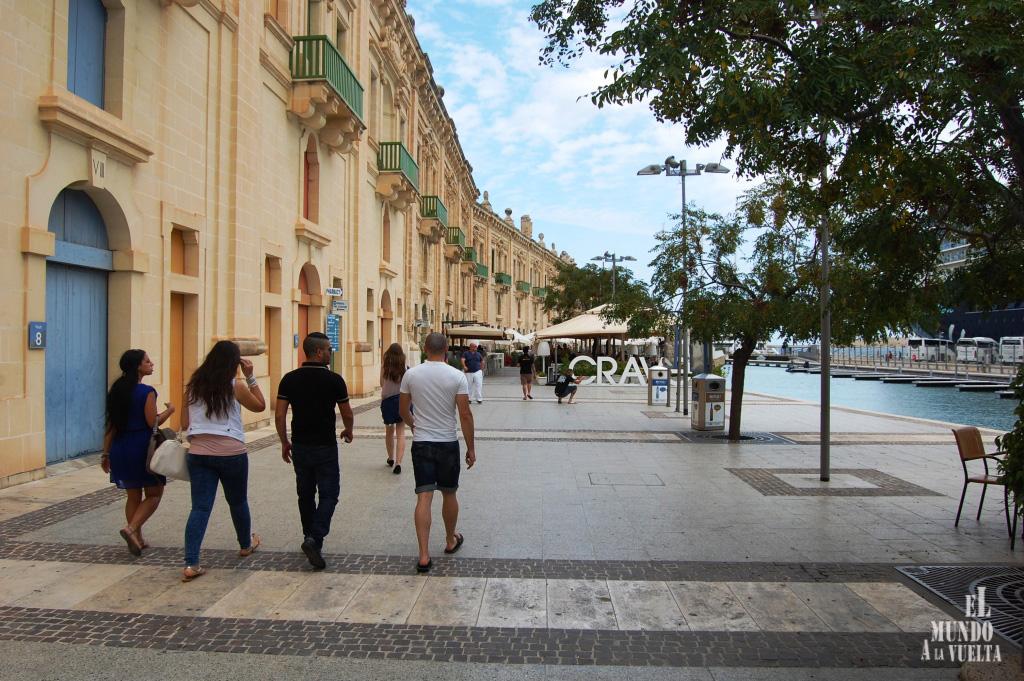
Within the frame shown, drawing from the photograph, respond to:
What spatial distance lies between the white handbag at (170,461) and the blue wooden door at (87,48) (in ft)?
19.2

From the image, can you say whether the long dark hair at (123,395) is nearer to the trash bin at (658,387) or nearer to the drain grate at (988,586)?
the drain grate at (988,586)

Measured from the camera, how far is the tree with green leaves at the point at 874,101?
15.0ft

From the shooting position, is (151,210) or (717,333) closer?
(151,210)

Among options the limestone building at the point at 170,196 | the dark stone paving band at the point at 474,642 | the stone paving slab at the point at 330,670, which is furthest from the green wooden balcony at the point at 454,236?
the stone paving slab at the point at 330,670

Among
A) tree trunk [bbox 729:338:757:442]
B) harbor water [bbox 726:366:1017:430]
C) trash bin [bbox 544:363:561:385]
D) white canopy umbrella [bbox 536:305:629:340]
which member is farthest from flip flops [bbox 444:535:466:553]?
trash bin [bbox 544:363:561:385]

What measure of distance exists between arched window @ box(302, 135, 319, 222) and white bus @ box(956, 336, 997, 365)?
55604 mm

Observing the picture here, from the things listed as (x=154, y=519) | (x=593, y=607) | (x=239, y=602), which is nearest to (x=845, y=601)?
(x=593, y=607)

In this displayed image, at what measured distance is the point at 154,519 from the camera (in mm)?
6555

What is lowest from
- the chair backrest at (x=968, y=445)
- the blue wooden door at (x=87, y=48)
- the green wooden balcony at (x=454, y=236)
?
the chair backrest at (x=968, y=445)

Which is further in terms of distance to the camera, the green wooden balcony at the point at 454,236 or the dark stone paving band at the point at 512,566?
the green wooden balcony at the point at 454,236

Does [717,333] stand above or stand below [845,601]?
above

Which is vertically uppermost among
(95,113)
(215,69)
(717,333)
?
(215,69)

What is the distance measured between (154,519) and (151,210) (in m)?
5.16

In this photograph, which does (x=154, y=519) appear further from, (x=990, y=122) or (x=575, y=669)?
(x=990, y=122)
